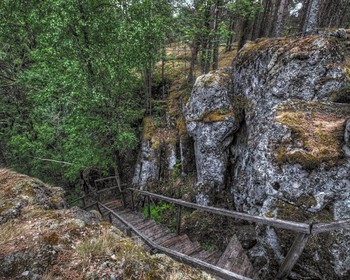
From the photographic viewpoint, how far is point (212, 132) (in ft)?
26.4

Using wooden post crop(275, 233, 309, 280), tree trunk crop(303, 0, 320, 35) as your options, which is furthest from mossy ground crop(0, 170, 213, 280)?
tree trunk crop(303, 0, 320, 35)

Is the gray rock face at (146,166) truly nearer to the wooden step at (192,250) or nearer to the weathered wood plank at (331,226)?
the wooden step at (192,250)

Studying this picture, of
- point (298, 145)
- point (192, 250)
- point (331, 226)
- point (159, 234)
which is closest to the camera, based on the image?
point (331, 226)

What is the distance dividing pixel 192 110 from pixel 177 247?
5.53 m

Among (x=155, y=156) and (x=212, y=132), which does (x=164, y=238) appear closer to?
(x=212, y=132)

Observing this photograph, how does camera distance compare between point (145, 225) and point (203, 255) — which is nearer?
point (203, 255)

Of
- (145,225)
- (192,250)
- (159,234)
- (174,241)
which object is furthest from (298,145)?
(145,225)

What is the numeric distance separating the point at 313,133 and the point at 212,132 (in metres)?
3.70

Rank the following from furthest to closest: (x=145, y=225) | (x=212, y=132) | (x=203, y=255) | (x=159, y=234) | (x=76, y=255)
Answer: (x=212, y=132), (x=145, y=225), (x=159, y=234), (x=203, y=255), (x=76, y=255)

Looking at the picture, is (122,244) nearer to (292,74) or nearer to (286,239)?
(286,239)

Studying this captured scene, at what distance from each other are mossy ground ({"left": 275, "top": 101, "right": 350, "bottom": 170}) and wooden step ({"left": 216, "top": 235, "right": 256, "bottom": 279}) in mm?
2252

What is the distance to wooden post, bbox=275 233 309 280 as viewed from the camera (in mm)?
3184

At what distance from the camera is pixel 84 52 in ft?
25.7

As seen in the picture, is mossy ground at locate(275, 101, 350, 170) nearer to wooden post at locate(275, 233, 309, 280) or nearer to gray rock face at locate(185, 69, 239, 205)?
wooden post at locate(275, 233, 309, 280)
